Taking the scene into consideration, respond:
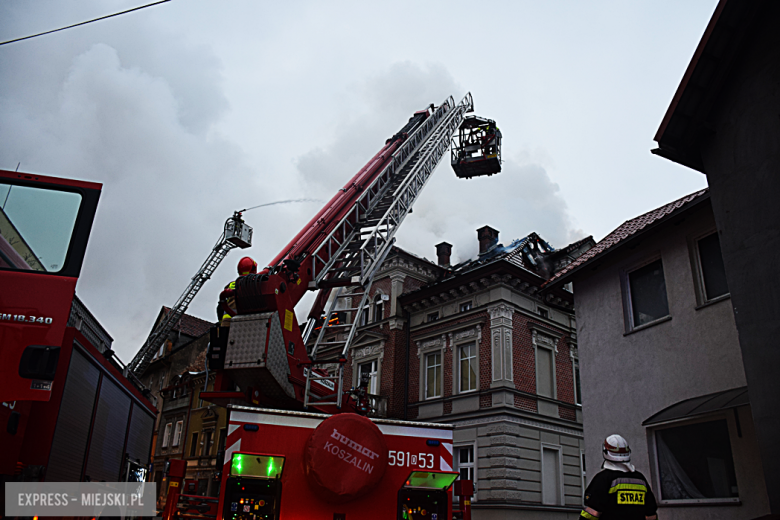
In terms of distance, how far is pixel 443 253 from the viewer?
1078 inches

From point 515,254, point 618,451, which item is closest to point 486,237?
point 515,254

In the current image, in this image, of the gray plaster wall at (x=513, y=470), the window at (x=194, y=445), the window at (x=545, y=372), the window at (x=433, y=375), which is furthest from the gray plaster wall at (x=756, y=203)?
the window at (x=194, y=445)

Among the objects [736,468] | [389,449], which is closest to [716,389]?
[736,468]

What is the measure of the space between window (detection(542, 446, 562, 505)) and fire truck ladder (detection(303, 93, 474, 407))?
8862mm

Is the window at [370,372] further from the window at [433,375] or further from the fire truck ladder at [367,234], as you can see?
the fire truck ladder at [367,234]

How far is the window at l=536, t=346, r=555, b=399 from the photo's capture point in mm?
20333

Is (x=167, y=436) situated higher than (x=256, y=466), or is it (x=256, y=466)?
(x=167, y=436)

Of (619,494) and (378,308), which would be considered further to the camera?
(378,308)

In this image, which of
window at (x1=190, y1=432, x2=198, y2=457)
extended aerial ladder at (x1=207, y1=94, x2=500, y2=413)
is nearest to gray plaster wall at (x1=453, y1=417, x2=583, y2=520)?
extended aerial ladder at (x1=207, y1=94, x2=500, y2=413)

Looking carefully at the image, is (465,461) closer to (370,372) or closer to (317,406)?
(370,372)

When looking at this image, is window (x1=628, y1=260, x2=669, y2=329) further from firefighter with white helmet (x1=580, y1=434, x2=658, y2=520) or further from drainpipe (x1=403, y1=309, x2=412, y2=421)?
drainpipe (x1=403, y1=309, x2=412, y2=421)

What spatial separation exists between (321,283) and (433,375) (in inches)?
461

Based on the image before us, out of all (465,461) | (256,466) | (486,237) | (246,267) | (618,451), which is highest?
(486,237)

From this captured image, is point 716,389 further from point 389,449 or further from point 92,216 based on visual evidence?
point 92,216
